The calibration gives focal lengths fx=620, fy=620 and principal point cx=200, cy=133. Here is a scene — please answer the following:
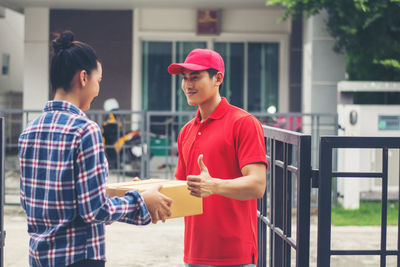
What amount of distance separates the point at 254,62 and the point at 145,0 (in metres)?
3.17

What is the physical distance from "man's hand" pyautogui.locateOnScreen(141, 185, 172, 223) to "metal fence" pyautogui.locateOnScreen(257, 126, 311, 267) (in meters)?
0.71

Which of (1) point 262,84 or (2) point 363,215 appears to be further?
(1) point 262,84

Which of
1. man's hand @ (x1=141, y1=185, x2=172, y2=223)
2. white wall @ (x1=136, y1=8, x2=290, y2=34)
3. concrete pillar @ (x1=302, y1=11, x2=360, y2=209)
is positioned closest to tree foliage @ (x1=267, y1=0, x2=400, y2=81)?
concrete pillar @ (x1=302, y1=11, x2=360, y2=209)

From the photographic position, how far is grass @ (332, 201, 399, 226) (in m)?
8.09

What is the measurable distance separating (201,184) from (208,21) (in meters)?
11.9

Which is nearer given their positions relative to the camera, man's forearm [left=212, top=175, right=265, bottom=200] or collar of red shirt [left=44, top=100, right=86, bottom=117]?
collar of red shirt [left=44, top=100, right=86, bottom=117]

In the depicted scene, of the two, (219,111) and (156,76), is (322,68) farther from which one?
(219,111)

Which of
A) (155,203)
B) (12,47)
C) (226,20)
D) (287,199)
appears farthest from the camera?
(12,47)

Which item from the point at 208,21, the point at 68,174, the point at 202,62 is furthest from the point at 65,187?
the point at 208,21

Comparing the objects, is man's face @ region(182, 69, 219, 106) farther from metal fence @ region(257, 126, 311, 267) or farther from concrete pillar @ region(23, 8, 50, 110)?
concrete pillar @ region(23, 8, 50, 110)

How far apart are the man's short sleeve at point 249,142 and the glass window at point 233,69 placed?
11899 millimetres

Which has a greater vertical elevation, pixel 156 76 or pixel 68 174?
pixel 156 76

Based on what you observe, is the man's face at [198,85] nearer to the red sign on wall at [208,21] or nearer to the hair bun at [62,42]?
the hair bun at [62,42]

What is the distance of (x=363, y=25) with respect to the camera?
10.5m
